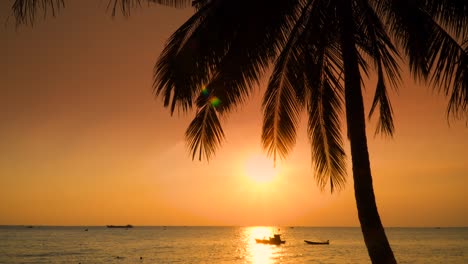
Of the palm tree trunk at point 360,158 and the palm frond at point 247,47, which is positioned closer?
the palm tree trunk at point 360,158

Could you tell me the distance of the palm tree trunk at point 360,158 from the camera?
7961 millimetres

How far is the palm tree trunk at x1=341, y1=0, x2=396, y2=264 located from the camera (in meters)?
7.96

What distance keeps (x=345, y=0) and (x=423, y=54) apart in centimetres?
158

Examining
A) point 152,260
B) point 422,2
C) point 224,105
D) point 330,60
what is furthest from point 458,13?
point 152,260

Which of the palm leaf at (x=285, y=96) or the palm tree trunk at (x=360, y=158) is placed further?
the palm leaf at (x=285, y=96)

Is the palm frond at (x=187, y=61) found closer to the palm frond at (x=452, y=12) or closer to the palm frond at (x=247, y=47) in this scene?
the palm frond at (x=247, y=47)

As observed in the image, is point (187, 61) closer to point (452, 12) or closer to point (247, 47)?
point (247, 47)

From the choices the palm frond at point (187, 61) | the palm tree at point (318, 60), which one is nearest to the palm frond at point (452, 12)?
the palm tree at point (318, 60)

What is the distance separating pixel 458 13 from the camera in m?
8.40

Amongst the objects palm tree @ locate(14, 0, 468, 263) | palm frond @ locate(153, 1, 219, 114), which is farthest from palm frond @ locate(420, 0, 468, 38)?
palm frond @ locate(153, 1, 219, 114)

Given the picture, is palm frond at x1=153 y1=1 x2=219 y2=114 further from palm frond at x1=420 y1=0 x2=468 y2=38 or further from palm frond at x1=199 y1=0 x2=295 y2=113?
palm frond at x1=420 y1=0 x2=468 y2=38

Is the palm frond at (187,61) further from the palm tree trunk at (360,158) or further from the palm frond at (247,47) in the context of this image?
the palm tree trunk at (360,158)

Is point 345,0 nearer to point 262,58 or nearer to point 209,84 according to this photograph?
point 262,58

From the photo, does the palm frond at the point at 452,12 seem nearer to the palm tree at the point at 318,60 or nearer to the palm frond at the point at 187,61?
the palm tree at the point at 318,60
